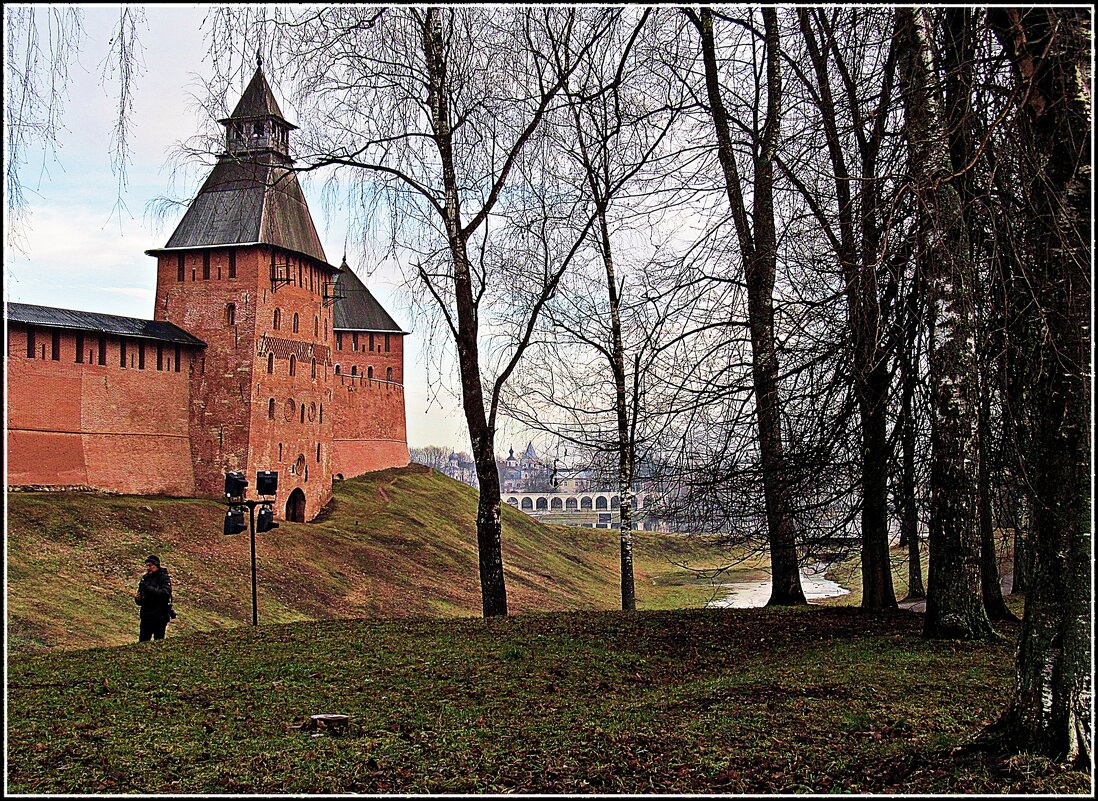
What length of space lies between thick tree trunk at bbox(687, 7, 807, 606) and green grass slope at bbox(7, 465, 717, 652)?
3.47 metres

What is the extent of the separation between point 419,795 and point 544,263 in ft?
34.0

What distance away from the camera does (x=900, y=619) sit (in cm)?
872

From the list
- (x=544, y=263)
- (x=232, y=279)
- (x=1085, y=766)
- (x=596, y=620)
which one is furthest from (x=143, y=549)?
(x=1085, y=766)

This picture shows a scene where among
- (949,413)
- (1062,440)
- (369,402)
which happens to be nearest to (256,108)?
(949,413)

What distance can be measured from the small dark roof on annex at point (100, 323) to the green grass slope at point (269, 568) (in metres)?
5.43

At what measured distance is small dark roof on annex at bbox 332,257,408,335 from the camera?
51000mm

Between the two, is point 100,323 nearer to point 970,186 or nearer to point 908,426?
point 908,426

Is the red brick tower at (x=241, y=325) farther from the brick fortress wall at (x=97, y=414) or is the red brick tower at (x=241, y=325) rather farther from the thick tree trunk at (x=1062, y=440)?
the thick tree trunk at (x=1062, y=440)

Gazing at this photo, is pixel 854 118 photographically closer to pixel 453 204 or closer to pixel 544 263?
pixel 453 204

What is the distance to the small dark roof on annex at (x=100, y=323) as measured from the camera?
2822 cm

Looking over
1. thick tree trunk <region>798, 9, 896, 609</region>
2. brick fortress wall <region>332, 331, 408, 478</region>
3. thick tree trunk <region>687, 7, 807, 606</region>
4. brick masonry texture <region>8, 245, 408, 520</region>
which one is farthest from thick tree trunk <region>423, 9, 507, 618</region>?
brick fortress wall <region>332, 331, 408, 478</region>

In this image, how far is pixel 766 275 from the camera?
9.29m

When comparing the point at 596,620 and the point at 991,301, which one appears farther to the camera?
the point at 596,620

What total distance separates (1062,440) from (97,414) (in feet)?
103
